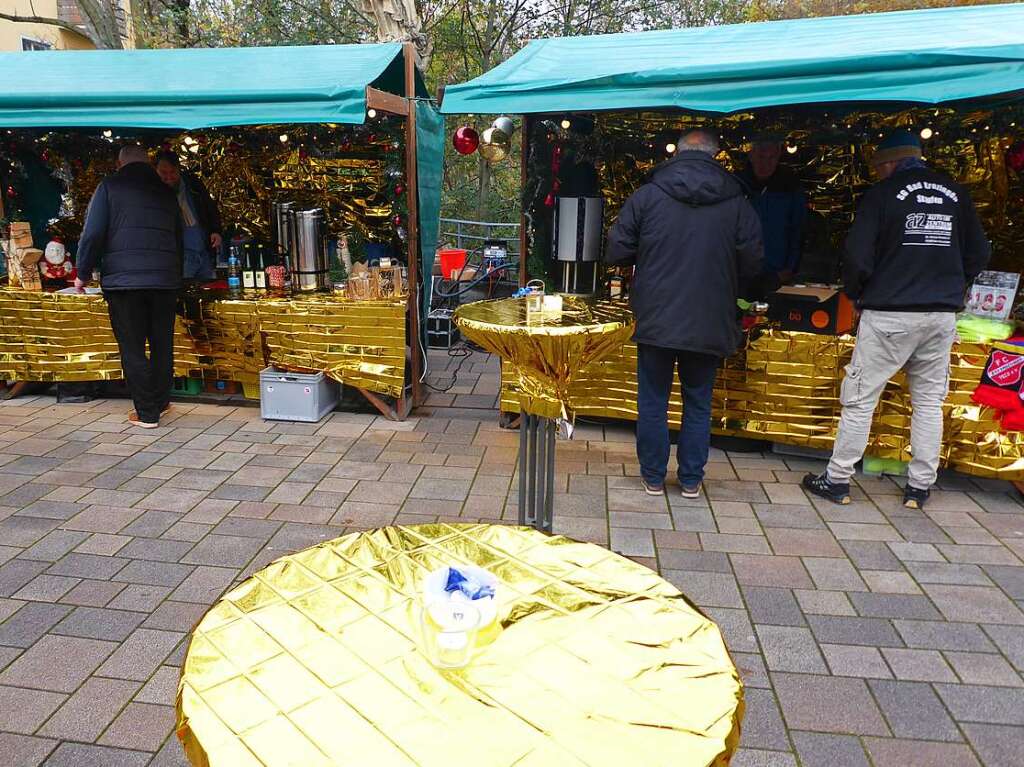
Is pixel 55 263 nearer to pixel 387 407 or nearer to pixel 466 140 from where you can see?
pixel 387 407

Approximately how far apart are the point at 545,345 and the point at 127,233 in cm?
318

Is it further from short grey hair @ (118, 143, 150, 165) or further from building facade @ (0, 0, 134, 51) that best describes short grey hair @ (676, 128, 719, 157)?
building facade @ (0, 0, 134, 51)

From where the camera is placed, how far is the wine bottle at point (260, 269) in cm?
525

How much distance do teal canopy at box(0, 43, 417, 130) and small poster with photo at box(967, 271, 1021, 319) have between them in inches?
142

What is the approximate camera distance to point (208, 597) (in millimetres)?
2797

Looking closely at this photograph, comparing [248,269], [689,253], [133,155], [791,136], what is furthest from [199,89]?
[791,136]

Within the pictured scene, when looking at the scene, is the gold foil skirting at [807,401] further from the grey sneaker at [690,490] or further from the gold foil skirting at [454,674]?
the gold foil skirting at [454,674]

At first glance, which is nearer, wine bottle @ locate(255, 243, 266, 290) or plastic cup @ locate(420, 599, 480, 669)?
plastic cup @ locate(420, 599, 480, 669)

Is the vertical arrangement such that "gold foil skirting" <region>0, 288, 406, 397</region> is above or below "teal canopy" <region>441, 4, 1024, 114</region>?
below

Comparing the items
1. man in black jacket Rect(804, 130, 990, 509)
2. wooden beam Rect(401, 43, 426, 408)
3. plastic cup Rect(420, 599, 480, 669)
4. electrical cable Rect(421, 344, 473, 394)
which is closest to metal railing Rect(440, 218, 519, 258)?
electrical cable Rect(421, 344, 473, 394)

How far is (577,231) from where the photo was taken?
4.56 meters

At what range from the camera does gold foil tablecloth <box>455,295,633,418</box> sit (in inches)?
107

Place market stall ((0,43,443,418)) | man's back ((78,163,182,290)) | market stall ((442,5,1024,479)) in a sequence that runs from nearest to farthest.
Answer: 1. market stall ((442,5,1024,479))
2. market stall ((0,43,443,418))
3. man's back ((78,163,182,290))

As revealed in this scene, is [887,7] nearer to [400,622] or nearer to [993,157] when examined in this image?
[993,157]
